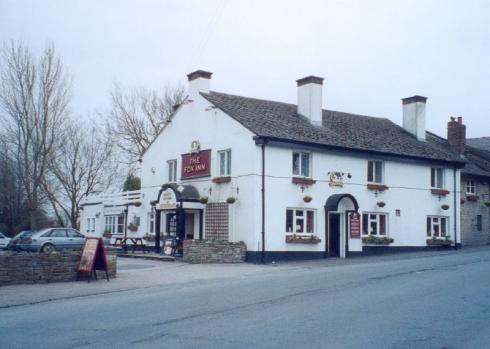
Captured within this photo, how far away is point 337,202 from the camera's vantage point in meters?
28.3

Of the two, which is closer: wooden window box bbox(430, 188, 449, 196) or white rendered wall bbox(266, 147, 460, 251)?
white rendered wall bbox(266, 147, 460, 251)

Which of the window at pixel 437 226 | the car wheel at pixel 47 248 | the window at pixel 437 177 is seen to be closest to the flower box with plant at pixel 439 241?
the window at pixel 437 226

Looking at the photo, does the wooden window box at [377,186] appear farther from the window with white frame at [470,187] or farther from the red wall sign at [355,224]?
the window with white frame at [470,187]

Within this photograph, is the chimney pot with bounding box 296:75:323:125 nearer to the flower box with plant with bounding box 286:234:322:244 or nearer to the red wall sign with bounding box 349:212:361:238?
the red wall sign with bounding box 349:212:361:238

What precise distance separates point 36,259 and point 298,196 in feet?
43.4

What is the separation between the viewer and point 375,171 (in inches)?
1241

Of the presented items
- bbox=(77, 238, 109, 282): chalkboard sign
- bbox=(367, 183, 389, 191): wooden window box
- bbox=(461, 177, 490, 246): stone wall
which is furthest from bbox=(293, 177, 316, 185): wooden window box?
bbox=(461, 177, 490, 246): stone wall

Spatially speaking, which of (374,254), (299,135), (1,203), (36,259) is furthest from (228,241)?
(1,203)

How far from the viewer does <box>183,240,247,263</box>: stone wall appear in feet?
84.3

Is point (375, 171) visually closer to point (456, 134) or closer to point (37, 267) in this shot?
point (456, 134)

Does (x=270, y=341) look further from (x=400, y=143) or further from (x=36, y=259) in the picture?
(x=400, y=143)

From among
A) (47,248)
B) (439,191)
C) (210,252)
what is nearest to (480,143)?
(439,191)

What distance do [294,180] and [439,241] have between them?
1094 centimetres

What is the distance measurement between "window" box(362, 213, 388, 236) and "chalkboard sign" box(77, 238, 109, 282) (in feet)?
51.7
